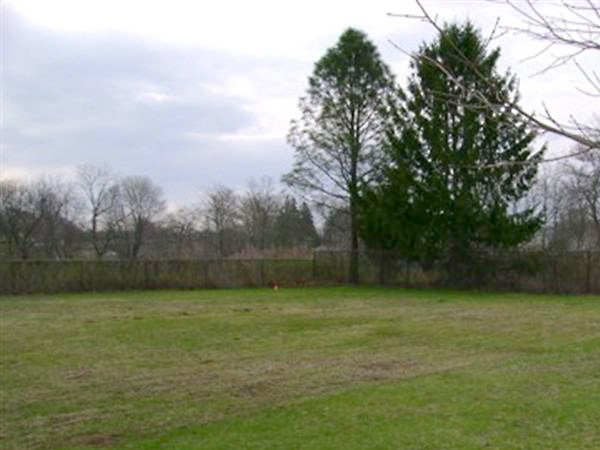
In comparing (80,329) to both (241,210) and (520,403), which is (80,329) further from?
(241,210)

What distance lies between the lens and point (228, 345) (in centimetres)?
1267

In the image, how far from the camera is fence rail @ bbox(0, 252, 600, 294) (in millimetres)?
28328

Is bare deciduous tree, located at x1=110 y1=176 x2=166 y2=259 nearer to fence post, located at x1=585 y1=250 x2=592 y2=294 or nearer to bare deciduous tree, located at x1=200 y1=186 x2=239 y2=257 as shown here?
bare deciduous tree, located at x1=200 y1=186 x2=239 y2=257

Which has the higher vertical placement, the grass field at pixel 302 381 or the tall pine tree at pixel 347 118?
the tall pine tree at pixel 347 118

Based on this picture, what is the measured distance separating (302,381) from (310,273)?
2492 centimetres

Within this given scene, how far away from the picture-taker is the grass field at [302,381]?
6230mm

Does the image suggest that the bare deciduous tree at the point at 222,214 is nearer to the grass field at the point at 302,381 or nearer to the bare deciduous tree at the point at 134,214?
the bare deciduous tree at the point at 134,214

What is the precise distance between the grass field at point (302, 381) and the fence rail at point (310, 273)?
10.3 m

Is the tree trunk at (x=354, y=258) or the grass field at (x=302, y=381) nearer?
the grass field at (x=302, y=381)

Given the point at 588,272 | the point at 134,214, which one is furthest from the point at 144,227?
the point at 588,272

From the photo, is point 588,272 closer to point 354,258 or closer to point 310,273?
point 354,258

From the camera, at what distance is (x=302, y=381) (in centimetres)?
887

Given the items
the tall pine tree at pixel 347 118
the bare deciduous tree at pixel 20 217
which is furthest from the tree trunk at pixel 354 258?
the bare deciduous tree at pixel 20 217

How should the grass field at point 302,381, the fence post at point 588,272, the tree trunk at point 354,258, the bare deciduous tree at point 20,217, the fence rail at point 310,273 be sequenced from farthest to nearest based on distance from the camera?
1. the bare deciduous tree at point 20,217
2. the tree trunk at point 354,258
3. the fence rail at point 310,273
4. the fence post at point 588,272
5. the grass field at point 302,381
